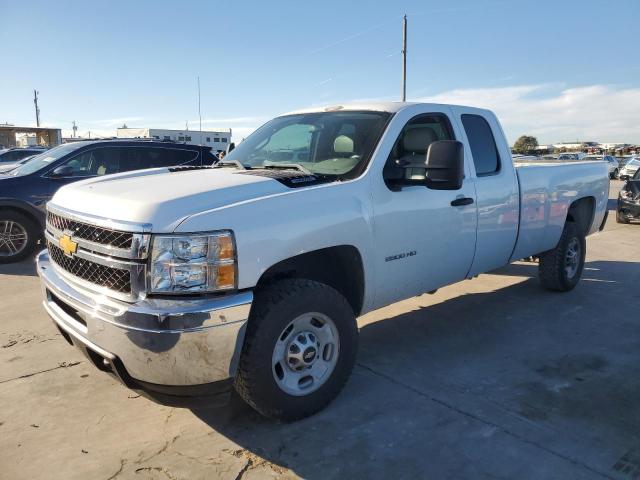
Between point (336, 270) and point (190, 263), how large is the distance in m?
1.22

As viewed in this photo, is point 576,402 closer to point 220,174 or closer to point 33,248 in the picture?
point 220,174

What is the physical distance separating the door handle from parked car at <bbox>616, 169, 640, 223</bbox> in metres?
9.69

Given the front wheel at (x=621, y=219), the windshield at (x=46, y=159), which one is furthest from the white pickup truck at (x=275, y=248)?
the front wheel at (x=621, y=219)

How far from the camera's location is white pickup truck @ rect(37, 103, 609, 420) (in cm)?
261

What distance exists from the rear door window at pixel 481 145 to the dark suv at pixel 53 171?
5303 millimetres

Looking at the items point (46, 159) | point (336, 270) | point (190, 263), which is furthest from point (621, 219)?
point (190, 263)

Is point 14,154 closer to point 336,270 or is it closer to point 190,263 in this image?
point 336,270

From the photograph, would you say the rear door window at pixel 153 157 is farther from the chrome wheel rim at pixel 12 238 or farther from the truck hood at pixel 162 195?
the truck hood at pixel 162 195

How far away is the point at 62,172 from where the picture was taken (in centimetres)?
784

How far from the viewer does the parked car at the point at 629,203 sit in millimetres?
11906

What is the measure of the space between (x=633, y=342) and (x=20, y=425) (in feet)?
15.9

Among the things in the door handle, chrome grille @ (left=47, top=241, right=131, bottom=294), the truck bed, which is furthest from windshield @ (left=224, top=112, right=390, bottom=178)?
the truck bed

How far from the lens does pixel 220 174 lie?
3625 millimetres

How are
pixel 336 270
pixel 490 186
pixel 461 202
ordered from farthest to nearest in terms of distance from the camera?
pixel 490 186 → pixel 461 202 → pixel 336 270
